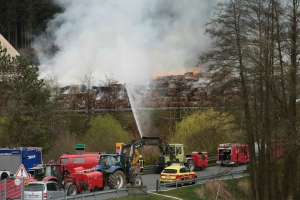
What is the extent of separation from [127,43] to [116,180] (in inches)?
2094

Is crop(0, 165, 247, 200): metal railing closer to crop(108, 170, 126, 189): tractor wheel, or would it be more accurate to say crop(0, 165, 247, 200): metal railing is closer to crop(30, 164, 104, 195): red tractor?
crop(30, 164, 104, 195): red tractor

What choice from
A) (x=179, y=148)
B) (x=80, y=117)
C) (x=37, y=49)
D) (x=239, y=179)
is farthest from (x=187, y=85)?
(x=37, y=49)

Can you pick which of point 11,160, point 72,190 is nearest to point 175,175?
point 72,190

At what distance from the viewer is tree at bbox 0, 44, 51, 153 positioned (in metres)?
49.3

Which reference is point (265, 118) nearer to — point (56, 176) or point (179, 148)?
point (56, 176)

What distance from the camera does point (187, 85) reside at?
81.6 metres

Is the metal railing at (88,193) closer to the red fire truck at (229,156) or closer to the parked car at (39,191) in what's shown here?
the parked car at (39,191)

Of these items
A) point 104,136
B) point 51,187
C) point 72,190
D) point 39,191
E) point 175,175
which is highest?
point 104,136

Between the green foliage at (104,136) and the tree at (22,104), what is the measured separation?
501 centimetres

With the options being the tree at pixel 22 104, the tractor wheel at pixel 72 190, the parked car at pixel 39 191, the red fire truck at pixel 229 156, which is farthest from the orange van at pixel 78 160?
the red fire truck at pixel 229 156

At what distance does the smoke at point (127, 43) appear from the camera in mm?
80188

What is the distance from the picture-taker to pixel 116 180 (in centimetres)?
3231

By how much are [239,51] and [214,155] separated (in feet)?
109

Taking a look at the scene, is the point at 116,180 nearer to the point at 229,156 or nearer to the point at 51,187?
the point at 51,187
